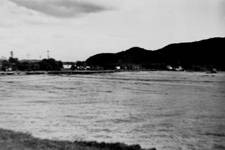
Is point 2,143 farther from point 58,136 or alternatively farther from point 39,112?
point 39,112

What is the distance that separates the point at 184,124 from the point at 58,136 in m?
11.0

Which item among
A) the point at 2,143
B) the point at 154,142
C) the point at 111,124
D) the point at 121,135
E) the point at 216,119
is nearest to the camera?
the point at 2,143

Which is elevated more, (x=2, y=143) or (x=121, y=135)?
(x=2, y=143)

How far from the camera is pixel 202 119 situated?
3017 centimetres

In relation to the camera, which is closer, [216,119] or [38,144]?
[38,144]

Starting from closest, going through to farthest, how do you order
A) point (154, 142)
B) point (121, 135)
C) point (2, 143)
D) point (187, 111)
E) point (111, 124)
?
point (2, 143) → point (154, 142) → point (121, 135) → point (111, 124) → point (187, 111)

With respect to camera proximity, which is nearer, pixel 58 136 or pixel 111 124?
pixel 58 136

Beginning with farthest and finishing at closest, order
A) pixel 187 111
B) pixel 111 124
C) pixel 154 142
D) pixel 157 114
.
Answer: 1. pixel 187 111
2. pixel 157 114
3. pixel 111 124
4. pixel 154 142

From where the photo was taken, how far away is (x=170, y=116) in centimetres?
3150

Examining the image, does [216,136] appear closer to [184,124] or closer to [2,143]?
[184,124]

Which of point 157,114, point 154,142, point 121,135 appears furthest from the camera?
point 157,114

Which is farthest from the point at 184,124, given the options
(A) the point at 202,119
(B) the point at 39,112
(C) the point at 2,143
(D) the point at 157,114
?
(C) the point at 2,143

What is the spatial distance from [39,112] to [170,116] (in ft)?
42.2

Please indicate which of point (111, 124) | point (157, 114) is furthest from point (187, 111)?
point (111, 124)
